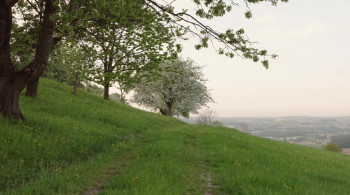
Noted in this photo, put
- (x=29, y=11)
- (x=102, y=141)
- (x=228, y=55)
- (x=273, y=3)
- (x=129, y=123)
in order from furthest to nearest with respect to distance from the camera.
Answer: (x=129, y=123), (x=29, y=11), (x=102, y=141), (x=228, y=55), (x=273, y=3)

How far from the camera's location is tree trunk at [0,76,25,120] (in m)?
10.1

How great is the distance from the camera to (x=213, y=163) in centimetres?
952

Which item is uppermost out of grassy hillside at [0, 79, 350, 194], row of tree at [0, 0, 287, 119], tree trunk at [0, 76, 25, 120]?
row of tree at [0, 0, 287, 119]

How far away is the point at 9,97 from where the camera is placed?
33.5 feet

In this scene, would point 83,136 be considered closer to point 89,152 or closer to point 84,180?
point 89,152

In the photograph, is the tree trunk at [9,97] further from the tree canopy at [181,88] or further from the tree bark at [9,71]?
the tree canopy at [181,88]

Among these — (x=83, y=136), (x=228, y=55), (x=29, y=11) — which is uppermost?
(x=29, y=11)

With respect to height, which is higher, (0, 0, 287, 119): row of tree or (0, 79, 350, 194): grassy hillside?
(0, 0, 287, 119): row of tree

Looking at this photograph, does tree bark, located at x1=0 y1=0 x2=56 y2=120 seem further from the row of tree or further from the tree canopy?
the tree canopy

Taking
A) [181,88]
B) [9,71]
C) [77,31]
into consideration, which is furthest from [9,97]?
[181,88]

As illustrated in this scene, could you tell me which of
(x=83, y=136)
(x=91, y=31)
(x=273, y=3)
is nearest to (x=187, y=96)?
(x=91, y=31)

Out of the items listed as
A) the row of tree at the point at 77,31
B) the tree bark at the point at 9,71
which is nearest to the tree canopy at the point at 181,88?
the row of tree at the point at 77,31

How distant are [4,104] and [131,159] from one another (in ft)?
21.3

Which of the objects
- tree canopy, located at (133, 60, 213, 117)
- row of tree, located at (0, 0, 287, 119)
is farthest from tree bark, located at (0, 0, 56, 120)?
tree canopy, located at (133, 60, 213, 117)
